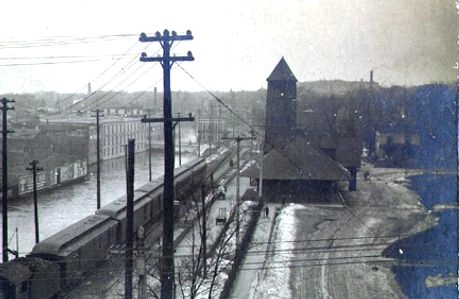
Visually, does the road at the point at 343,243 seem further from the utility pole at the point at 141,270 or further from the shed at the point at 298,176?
the utility pole at the point at 141,270

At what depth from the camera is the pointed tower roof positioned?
33188mm

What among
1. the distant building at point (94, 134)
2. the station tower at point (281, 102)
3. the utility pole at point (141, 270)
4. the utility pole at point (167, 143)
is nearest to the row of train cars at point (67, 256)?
the utility pole at point (141, 270)

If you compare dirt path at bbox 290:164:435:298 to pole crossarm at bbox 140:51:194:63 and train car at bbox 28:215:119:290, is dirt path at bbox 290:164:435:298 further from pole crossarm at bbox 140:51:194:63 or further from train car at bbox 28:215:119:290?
train car at bbox 28:215:119:290

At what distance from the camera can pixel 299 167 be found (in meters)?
25.1

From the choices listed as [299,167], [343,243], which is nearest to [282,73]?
[299,167]

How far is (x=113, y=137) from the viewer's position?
45156mm

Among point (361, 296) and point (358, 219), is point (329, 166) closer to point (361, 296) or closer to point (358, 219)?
point (358, 219)

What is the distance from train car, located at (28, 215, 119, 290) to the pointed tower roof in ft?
69.0

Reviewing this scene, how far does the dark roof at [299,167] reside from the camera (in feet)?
80.8

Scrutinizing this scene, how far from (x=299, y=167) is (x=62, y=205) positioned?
44.4 ft

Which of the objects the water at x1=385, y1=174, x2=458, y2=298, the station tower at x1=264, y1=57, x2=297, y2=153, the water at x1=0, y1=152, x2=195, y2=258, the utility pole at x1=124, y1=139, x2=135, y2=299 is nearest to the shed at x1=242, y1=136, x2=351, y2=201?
the water at x1=385, y1=174, x2=458, y2=298

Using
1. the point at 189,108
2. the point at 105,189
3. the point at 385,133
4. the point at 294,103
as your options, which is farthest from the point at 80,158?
the point at 189,108

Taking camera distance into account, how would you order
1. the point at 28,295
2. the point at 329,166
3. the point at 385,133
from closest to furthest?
the point at 28,295, the point at 329,166, the point at 385,133

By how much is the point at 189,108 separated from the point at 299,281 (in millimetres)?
79496
